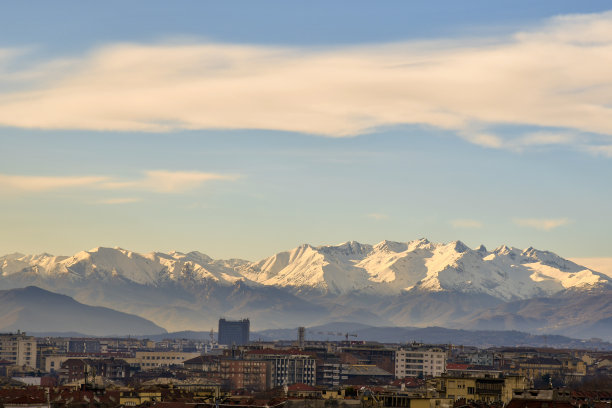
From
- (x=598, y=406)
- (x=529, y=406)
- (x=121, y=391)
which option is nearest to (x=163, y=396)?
(x=121, y=391)

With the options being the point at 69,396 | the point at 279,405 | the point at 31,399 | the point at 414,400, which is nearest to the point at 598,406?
the point at 414,400

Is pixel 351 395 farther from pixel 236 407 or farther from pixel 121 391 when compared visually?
pixel 121 391

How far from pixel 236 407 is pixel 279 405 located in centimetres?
830

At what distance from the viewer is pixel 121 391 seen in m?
184

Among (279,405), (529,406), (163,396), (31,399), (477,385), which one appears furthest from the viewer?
(163,396)

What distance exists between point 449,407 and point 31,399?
139 feet

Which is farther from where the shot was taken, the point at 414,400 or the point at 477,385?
the point at 477,385

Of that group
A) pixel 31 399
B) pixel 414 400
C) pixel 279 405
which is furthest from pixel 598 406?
pixel 31 399

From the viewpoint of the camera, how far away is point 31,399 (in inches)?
5541

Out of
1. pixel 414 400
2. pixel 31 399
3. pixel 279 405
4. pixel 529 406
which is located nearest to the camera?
pixel 529 406

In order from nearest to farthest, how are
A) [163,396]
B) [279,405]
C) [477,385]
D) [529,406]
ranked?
1. [529,406]
2. [279,405]
3. [477,385]
4. [163,396]

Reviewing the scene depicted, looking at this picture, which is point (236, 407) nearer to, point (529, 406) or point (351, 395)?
point (351, 395)

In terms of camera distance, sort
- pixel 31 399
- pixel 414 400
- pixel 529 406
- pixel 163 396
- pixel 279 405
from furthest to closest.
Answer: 1. pixel 163 396
2. pixel 31 399
3. pixel 279 405
4. pixel 414 400
5. pixel 529 406

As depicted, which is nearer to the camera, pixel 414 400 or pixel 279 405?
pixel 414 400
